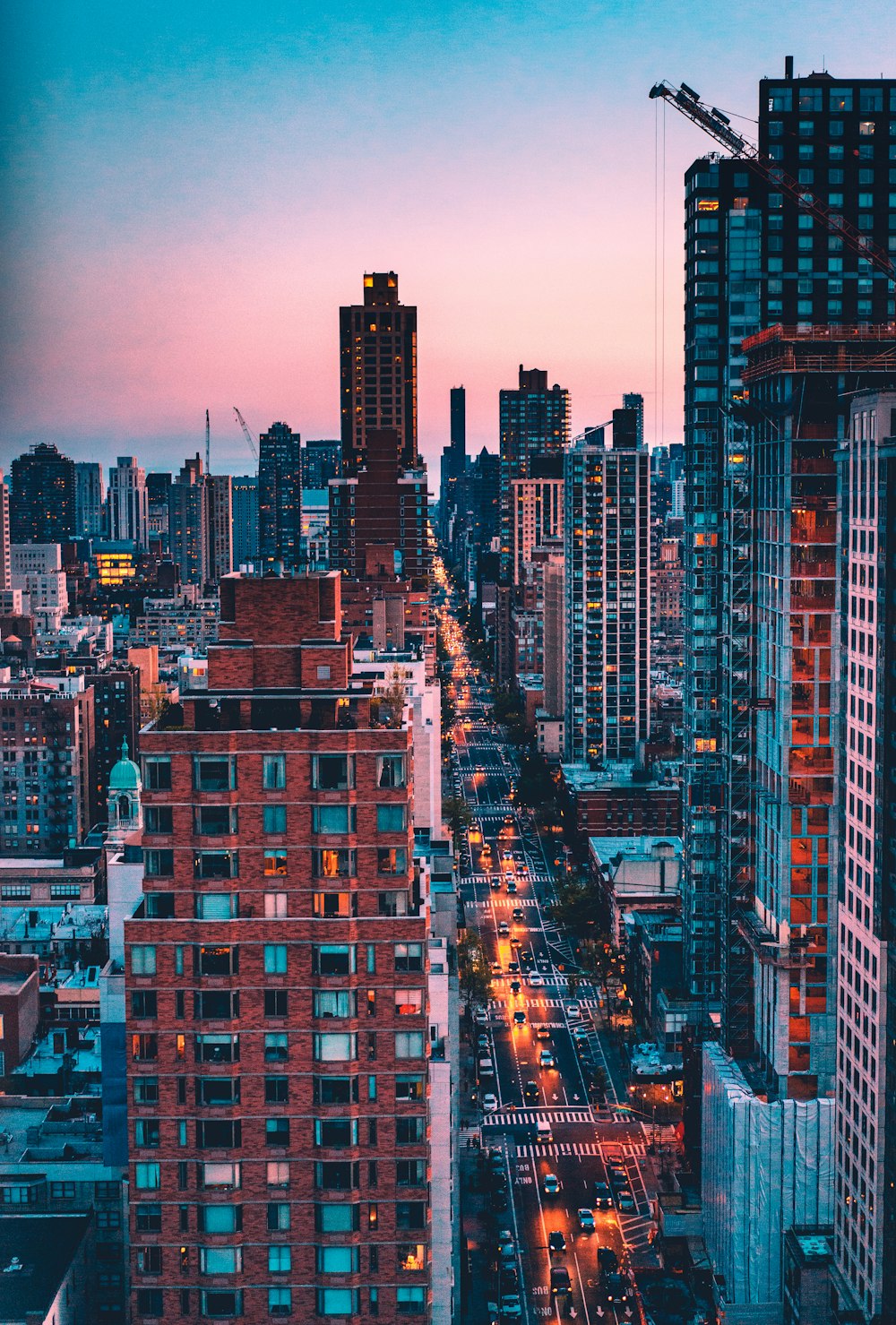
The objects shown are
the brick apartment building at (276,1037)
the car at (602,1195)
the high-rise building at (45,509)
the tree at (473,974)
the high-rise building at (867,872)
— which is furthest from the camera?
the high-rise building at (45,509)

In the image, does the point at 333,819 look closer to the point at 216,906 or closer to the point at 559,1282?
the point at 216,906

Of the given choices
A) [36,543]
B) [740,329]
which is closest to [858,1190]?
[740,329]

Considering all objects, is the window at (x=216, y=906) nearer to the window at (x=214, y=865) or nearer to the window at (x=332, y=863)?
the window at (x=214, y=865)

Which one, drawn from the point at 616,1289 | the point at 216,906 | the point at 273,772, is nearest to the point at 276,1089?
the point at 216,906

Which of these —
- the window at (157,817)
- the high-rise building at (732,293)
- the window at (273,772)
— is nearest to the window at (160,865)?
the window at (157,817)

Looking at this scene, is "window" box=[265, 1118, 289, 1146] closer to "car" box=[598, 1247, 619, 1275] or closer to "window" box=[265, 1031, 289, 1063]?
"window" box=[265, 1031, 289, 1063]

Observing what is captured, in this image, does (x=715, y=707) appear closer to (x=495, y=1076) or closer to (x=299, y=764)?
(x=495, y=1076)
